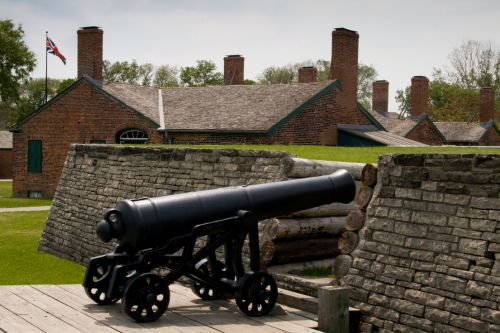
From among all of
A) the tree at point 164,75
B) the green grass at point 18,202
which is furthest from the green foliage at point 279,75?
the green grass at point 18,202

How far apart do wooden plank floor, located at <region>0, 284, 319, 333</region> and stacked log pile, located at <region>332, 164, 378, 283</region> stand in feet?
2.15

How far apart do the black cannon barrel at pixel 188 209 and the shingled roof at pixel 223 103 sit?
15.9 m

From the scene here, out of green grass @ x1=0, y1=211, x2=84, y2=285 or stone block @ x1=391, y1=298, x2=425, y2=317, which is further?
green grass @ x1=0, y1=211, x2=84, y2=285

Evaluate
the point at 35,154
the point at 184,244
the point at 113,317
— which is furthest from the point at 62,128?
the point at 184,244

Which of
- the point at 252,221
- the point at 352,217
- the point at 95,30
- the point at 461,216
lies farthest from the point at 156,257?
the point at 95,30

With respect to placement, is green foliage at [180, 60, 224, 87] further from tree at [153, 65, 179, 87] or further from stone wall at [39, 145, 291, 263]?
stone wall at [39, 145, 291, 263]

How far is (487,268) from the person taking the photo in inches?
246

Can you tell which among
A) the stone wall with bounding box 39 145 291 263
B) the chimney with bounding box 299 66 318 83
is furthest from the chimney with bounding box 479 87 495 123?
the stone wall with bounding box 39 145 291 263

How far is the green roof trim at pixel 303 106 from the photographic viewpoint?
23469 millimetres

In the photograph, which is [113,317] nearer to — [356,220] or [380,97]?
[356,220]

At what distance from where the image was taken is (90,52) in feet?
93.3

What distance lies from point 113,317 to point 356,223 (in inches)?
106

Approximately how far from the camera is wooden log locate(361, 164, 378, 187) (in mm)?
7637

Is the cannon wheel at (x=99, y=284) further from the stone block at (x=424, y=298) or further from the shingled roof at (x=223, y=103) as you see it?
the shingled roof at (x=223, y=103)
